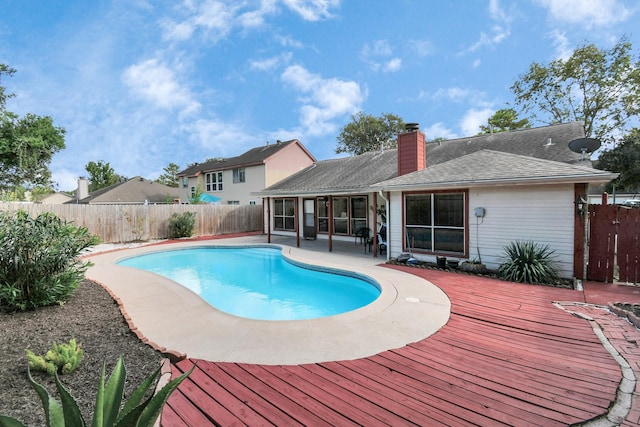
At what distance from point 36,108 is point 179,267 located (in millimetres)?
20443

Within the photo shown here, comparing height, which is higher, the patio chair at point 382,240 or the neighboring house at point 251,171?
the neighboring house at point 251,171

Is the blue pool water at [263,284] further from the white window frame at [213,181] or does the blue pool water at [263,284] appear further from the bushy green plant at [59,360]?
the white window frame at [213,181]

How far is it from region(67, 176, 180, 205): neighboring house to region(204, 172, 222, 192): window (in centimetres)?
319

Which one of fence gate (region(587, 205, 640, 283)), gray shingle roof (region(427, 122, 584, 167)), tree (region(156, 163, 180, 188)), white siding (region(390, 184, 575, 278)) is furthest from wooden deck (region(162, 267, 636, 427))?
tree (region(156, 163, 180, 188))

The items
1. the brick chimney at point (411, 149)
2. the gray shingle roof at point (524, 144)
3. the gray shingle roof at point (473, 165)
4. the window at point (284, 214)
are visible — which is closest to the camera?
the gray shingle roof at point (473, 165)

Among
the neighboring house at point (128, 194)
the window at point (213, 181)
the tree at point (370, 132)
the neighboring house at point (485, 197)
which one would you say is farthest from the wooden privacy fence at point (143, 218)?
the tree at point (370, 132)

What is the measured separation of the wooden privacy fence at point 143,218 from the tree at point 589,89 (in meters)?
23.4

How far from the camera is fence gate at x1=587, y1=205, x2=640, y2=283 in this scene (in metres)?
6.83

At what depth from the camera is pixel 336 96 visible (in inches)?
949

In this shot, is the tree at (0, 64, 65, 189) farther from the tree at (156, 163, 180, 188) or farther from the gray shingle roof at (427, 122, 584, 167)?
the tree at (156, 163, 180, 188)

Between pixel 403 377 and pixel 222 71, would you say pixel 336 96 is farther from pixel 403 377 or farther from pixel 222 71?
pixel 403 377

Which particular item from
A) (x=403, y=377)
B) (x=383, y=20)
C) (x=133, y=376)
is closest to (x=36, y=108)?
(x=383, y=20)

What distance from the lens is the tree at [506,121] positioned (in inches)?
1037

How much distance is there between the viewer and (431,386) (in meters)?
3.12
